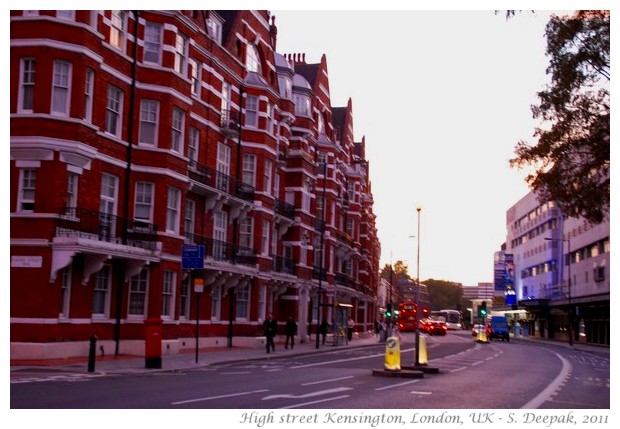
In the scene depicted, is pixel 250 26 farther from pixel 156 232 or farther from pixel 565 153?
pixel 565 153

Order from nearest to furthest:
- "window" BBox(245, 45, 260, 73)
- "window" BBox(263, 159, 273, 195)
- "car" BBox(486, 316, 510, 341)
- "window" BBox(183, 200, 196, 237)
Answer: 1. "window" BBox(183, 200, 196, 237)
2. "window" BBox(245, 45, 260, 73)
3. "window" BBox(263, 159, 273, 195)
4. "car" BBox(486, 316, 510, 341)

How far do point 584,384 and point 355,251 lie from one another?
47.9 m

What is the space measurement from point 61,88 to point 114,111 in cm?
361

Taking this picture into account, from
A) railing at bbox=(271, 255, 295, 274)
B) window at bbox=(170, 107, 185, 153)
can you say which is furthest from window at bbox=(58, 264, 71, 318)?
railing at bbox=(271, 255, 295, 274)

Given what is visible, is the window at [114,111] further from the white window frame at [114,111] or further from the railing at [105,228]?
the railing at [105,228]

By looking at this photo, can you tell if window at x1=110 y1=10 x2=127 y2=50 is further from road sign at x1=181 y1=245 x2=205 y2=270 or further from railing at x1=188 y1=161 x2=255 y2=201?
road sign at x1=181 y1=245 x2=205 y2=270

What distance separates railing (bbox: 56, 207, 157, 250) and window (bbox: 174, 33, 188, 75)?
6.89 m

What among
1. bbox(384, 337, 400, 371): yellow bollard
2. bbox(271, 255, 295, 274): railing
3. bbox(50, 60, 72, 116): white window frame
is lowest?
bbox(384, 337, 400, 371): yellow bollard

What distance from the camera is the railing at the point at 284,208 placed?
4810 cm

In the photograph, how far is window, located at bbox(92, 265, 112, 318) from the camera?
95.6ft

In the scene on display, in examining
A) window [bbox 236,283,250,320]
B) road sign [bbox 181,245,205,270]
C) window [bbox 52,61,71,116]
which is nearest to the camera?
window [bbox 52,61,71,116]

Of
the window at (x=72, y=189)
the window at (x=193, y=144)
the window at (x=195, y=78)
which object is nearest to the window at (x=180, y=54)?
the window at (x=195, y=78)

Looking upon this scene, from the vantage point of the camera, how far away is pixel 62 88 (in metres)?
26.7

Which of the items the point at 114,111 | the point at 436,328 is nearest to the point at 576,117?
the point at 114,111
